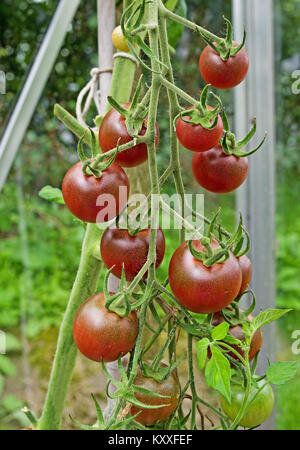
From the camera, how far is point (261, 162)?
76 cm

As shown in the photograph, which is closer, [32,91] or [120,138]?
[120,138]

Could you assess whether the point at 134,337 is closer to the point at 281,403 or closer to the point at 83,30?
the point at 83,30

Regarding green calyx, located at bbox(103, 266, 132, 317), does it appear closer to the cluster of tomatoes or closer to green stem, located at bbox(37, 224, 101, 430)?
the cluster of tomatoes

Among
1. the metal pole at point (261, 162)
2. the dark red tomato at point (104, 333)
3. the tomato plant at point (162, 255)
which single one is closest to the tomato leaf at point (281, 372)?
the tomato plant at point (162, 255)

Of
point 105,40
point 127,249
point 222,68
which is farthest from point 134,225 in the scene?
point 105,40

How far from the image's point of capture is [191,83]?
45 cm

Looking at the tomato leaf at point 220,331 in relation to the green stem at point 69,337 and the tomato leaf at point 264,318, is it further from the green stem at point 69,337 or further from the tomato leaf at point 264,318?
the green stem at point 69,337

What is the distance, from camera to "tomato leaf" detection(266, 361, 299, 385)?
0.33 metres

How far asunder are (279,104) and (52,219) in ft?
1.42

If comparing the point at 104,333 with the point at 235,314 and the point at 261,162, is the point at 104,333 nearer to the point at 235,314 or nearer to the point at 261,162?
the point at 235,314

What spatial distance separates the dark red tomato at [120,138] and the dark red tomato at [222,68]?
61mm

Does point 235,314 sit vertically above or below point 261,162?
below

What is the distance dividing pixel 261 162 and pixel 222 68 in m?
0.46

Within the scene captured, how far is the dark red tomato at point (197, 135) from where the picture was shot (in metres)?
0.29
